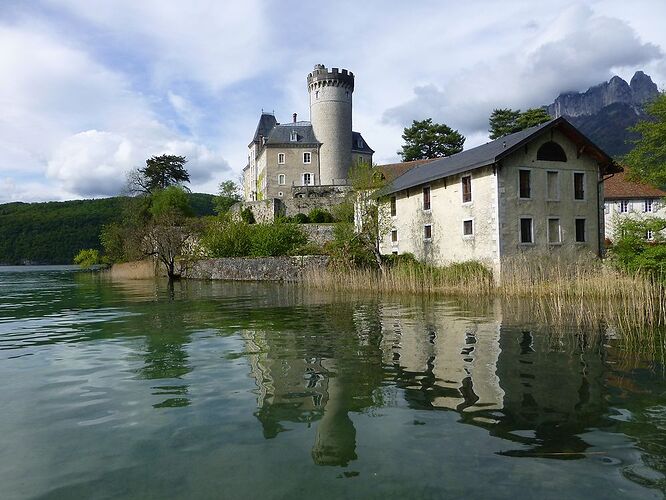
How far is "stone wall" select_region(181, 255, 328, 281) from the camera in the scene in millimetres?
36031

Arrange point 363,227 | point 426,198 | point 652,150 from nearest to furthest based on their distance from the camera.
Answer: point 652,150, point 363,227, point 426,198

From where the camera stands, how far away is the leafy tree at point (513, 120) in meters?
57.4

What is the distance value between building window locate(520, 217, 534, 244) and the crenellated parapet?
46232 millimetres

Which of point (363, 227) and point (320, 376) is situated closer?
point (320, 376)

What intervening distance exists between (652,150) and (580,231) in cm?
507

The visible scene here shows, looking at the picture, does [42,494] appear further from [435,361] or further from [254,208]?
[254,208]

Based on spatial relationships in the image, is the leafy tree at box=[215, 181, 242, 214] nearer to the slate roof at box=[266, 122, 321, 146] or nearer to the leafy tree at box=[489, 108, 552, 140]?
the slate roof at box=[266, 122, 321, 146]

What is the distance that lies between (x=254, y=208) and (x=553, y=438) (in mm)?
54110

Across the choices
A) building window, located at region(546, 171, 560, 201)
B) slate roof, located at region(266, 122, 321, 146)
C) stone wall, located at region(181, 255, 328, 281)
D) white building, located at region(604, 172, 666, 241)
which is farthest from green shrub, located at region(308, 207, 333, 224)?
building window, located at region(546, 171, 560, 201)

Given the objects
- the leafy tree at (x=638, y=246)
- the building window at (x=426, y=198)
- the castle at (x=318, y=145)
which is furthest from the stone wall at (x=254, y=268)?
the castle at (x=318, y=145)

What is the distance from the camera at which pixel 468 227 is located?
92.0ft

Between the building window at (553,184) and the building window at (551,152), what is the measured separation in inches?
30.8

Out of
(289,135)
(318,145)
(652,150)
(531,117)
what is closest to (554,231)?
(652,150)

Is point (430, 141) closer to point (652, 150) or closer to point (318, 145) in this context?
point (318, 145)
